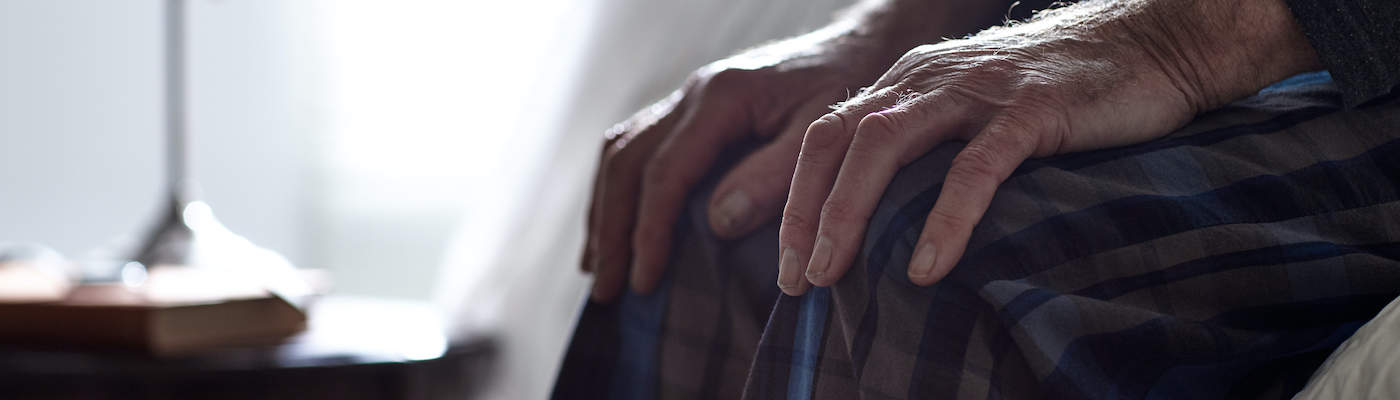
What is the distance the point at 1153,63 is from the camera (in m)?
0.35

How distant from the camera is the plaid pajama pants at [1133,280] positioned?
27 centimetres

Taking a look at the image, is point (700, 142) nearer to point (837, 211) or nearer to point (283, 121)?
point (837, 211)

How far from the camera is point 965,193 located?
284 mm

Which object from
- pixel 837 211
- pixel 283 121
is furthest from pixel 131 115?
pixel 837 211

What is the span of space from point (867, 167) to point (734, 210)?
0.41 ft

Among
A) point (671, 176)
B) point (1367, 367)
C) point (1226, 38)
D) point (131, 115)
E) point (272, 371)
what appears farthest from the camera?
point (131, 115)

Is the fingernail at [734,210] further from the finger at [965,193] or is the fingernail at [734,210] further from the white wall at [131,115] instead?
the white wall at [131,115]

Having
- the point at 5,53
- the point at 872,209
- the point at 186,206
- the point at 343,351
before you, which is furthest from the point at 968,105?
the point at 5,53

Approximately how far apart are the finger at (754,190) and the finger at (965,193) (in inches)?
5.2

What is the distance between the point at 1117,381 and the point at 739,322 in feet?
0.60

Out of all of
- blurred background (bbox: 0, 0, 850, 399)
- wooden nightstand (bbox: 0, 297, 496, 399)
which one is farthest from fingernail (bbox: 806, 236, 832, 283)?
blurred background (bbox: 0, 0, 850, 399)

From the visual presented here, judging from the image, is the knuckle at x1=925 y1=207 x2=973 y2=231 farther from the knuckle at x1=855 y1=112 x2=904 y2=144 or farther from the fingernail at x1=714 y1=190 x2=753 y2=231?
the fingernail at x1=714 y1=190 x2=753 y2=231

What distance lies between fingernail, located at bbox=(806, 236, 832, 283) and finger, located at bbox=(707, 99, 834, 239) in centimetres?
12

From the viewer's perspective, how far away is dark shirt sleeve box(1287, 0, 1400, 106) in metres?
0.35
